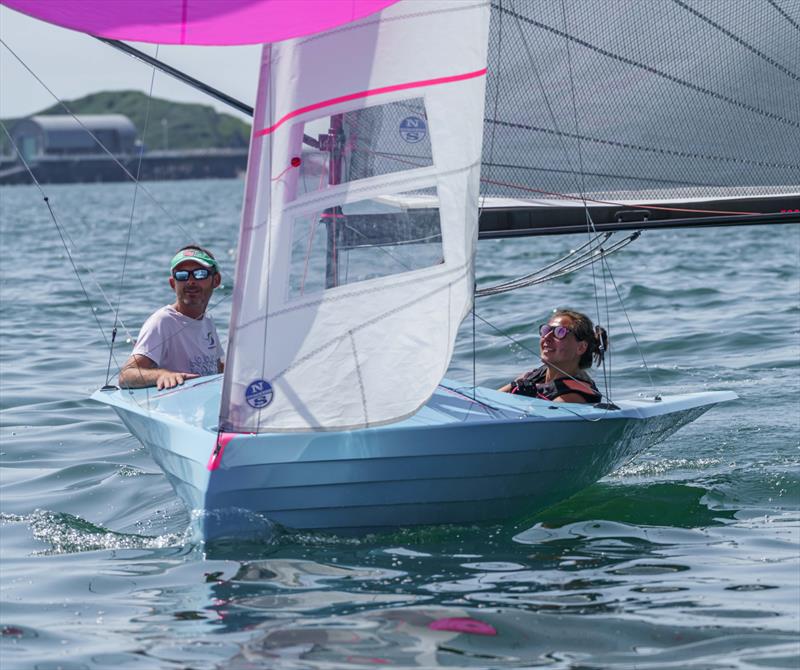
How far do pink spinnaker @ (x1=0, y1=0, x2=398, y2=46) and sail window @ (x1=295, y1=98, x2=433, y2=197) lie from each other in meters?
0.42

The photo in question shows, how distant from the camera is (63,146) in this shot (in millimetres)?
126188

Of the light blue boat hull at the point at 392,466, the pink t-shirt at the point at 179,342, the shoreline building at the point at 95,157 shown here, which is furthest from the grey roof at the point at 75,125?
the light blue boat hull at the point at 392,466

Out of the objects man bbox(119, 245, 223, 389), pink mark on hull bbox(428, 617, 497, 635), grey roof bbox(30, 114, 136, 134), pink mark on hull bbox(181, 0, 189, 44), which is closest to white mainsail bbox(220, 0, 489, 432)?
pink mark on hull bbox(181, 0, 189, 44)

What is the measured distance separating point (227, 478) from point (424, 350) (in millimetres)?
868

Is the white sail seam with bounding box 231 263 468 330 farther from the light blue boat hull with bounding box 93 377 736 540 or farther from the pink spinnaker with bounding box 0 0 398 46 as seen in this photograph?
the pink spinnaker with bounding box 0 0 398 46

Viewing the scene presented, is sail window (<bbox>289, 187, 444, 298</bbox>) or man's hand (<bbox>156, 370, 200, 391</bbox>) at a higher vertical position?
sail window (<bbox>289, 187, 444, 298</bbox>)

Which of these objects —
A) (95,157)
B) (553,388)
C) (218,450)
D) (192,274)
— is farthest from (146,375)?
(95,157)

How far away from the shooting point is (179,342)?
668 centimetres

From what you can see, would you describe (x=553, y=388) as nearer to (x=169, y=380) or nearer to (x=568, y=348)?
(x=568, y=348)

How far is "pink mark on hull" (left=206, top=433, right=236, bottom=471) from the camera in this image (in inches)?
203

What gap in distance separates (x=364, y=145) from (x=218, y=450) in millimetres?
1269

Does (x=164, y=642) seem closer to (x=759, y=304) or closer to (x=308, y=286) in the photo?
(x=308, y=286)

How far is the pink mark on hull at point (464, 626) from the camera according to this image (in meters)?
4.50

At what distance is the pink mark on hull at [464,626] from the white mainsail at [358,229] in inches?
34.3
